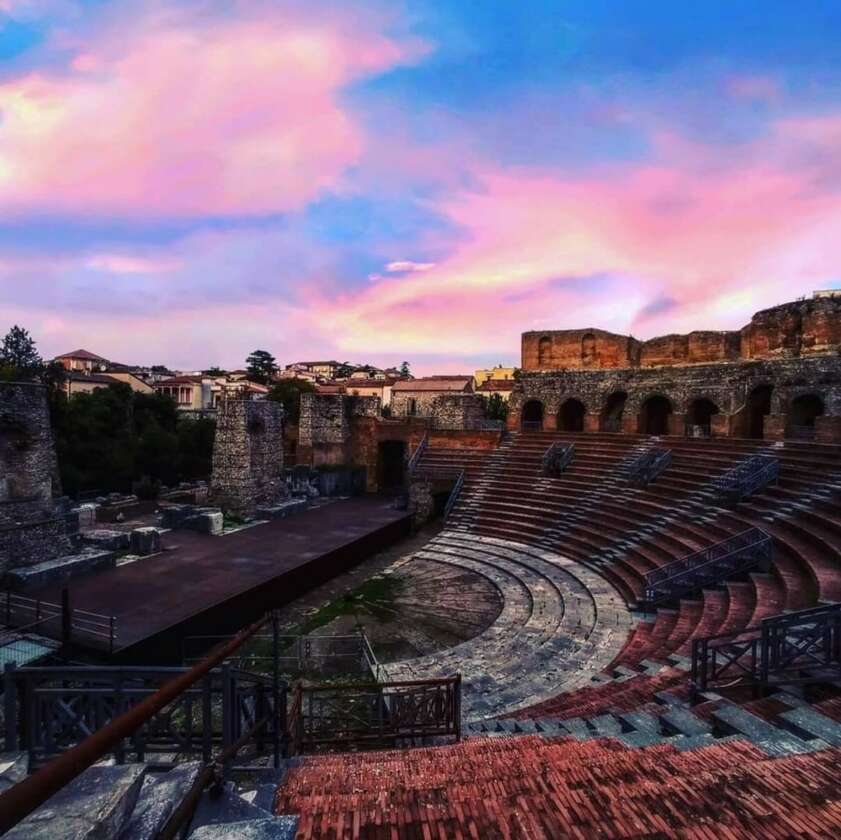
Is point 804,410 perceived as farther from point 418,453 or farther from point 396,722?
point 396,722

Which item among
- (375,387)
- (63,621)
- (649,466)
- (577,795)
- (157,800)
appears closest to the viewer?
(157,800)

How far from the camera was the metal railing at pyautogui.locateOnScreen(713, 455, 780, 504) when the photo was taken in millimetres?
14711

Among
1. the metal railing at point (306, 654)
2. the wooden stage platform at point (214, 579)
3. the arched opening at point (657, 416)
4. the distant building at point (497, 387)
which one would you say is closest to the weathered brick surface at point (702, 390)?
the arched opening at point (657, 416)

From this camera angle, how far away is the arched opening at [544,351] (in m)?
29.6

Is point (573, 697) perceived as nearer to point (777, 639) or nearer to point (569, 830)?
point (777, 639)

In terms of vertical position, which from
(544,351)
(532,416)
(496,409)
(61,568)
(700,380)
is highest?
(544,351)

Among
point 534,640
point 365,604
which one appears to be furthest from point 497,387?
point 534,640

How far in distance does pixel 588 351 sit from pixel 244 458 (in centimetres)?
1823

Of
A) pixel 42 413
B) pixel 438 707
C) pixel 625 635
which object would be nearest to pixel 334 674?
pixel 438 707

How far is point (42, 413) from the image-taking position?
1431cm

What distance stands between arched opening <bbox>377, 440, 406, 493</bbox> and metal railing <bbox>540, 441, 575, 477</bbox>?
9.57 m

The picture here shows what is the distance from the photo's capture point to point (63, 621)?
9734mm

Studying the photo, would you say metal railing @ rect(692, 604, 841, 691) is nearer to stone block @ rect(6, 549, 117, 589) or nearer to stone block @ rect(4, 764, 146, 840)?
stone block @ rect(4, 764, 146, 840)

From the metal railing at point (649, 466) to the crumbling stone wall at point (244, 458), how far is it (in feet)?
45.6
